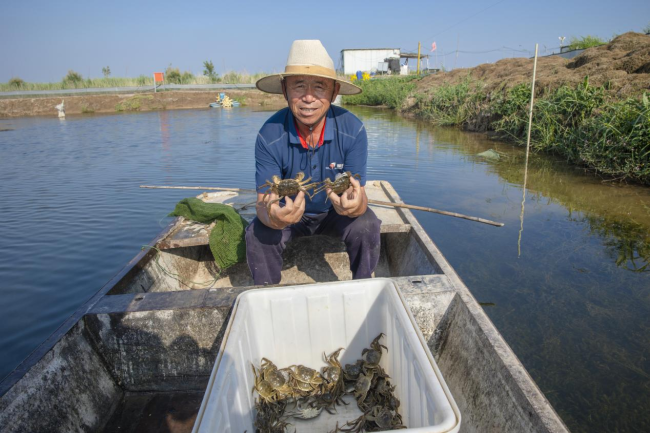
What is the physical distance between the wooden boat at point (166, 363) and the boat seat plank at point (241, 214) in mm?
496

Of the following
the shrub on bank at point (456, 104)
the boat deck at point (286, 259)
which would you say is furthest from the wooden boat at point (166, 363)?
the shrub on bank at point (456, 104)

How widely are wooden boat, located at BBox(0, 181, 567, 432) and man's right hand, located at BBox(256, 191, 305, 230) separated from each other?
0.47 metres

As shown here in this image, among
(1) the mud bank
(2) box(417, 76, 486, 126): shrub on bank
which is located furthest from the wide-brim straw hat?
(1) the mud bank

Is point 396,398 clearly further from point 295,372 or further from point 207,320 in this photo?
point 207,320

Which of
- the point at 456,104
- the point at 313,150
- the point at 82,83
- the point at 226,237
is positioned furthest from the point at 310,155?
the point at 82,83

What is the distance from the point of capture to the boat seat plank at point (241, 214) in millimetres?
3178

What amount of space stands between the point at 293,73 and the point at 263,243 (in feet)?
3.69

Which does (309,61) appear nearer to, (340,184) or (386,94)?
(340,184)

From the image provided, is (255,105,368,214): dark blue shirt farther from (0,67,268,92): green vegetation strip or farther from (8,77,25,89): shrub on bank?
(8,77,25,89): shrub on bank

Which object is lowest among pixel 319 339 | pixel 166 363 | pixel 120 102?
pixel 166 363

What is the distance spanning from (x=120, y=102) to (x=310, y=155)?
1097 inches

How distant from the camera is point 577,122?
8047 mm

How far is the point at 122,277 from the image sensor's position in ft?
8.16

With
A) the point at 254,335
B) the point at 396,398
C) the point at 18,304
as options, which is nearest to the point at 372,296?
the point at 396,398
